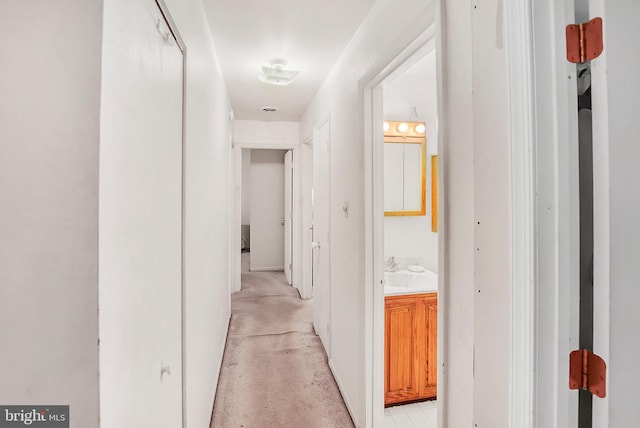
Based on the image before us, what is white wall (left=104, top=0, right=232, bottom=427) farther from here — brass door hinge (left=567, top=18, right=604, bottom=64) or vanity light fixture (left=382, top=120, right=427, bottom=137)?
vanity light fixture (left=382, top=120, right=427, bottom=137)

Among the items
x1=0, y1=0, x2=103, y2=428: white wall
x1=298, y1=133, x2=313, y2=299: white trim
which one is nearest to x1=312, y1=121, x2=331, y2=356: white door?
x1=298, y1=133, x2=313, y2=299: white trim

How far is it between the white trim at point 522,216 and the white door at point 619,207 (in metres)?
0.16

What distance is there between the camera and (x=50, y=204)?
537mm

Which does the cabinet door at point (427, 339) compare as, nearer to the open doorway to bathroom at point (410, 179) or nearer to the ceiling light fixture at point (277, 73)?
the open doorway to bathroom at point (410, 179)

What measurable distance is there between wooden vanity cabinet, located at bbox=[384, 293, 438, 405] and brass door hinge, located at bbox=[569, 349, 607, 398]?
1352mm

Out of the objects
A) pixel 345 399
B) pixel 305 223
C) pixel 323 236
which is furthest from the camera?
pixel 305 223

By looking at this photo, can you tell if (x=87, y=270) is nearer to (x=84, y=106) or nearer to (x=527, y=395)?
(x=84, y=106)

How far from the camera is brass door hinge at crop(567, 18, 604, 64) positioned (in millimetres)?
796

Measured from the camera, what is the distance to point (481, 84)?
0.93 m

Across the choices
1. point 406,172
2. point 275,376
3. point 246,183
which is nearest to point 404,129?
point 406,172

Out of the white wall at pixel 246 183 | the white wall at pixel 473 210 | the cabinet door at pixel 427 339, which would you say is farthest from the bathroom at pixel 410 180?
the white wall at pixel 246 183

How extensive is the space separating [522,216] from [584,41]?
47cm

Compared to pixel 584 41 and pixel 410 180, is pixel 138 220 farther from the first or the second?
pixel 410 180

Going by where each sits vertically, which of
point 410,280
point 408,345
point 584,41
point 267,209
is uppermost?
point 584,41
